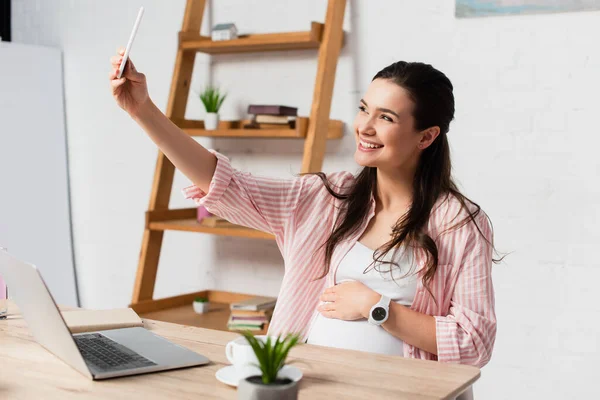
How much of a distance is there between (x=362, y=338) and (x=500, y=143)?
1.27 metres

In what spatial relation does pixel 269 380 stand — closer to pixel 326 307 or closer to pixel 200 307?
→ pixel 326 307

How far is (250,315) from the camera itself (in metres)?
3.19

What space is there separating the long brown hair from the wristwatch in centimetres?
14

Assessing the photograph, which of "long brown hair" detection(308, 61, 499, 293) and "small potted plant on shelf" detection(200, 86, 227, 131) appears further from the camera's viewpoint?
"small potted plant on shelf" detection(200, 86, 227, 131)

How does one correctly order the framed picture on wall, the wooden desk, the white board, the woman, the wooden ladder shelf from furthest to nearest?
the white board, the wooden ladder shelf, the framed picture on wall, the woman, the wooden desk

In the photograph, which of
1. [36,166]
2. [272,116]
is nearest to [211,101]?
[272,116]

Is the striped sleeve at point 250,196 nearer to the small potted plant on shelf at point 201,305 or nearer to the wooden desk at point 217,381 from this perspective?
the wooden desk at point 217,381

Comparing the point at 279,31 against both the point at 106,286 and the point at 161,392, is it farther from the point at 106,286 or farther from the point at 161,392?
the point at 161,392

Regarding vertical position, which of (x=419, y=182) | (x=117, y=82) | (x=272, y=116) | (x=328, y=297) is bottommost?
(x=328, y=297)

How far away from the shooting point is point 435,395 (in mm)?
1300

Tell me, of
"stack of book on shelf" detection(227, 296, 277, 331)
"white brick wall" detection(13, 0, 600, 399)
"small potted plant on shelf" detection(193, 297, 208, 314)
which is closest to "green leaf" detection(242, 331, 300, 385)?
"white brick wall" detection(13, 0, 600, 399)

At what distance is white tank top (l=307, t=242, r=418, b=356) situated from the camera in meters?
1.94

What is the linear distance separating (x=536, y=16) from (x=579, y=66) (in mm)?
235

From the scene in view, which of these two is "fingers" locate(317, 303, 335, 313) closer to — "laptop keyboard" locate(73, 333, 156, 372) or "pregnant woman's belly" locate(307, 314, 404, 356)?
"pregnant woman's belly" locate(307, 314, 404, 356)
